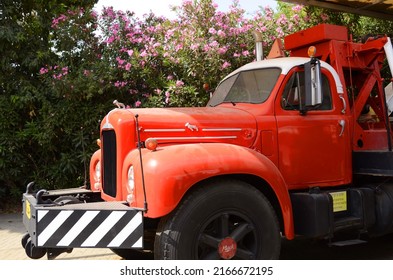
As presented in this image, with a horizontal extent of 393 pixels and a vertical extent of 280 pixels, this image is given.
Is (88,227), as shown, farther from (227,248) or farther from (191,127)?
(191,127)

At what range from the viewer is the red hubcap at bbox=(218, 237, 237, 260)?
12.3ft

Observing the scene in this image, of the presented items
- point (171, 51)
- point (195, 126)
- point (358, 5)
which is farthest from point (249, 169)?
point (358, 5)

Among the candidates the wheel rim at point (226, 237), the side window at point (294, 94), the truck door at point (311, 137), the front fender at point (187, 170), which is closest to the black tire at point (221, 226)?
the wheel rim at point (226, 237)

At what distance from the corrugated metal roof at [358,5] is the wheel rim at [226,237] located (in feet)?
19.5

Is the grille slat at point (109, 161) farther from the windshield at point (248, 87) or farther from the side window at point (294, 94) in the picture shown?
the side window at point (294, 94)

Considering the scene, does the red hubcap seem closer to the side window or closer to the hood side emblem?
the hood side emblem

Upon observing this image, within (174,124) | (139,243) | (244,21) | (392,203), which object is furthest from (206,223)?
(244,21)

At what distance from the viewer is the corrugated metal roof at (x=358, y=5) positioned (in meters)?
8.48

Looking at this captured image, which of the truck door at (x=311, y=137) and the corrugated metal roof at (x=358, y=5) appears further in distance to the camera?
the corrugated metal roof at (x=358, y=5)

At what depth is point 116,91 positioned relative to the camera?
337 inches

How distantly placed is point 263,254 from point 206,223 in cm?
64

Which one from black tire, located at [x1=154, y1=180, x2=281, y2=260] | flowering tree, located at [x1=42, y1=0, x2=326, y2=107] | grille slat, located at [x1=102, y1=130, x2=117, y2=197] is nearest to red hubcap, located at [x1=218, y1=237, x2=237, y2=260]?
black tire, located at [x1=154, y1=180, x2=281, y2=260]

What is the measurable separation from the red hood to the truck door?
15.1 inches

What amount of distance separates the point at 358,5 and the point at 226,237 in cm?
655
